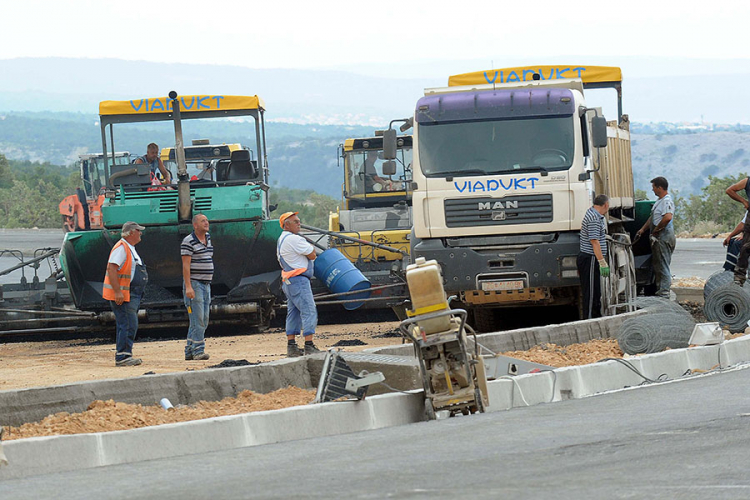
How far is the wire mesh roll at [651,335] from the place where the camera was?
12281 mm

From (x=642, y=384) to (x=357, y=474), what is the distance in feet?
17.0

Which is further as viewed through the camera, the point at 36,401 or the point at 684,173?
the point at 684,173

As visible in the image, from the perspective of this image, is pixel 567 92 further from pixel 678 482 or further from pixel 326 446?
pixel 678 482

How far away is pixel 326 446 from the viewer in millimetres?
7887

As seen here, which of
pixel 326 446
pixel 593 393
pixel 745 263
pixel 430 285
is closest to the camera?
pixel 326 446

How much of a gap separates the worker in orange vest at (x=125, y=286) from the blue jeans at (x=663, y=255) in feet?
25.9

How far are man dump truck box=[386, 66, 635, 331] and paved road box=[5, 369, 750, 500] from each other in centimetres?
560

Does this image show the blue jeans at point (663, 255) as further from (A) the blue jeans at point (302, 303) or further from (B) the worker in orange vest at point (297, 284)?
(A) the blue jeans at point (302, 303)

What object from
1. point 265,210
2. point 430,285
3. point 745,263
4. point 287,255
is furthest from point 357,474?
point 265,210

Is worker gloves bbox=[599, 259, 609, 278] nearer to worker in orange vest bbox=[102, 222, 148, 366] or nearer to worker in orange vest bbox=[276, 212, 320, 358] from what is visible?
worker in orange vest bbox=[276, 212, 320, 358]

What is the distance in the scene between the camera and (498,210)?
14.6 metres

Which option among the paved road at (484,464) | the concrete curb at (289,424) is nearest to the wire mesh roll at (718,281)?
the concrete curb at (289,424)

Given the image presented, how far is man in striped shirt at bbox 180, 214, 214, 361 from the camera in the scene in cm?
1388

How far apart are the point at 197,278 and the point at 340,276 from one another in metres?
3.39
